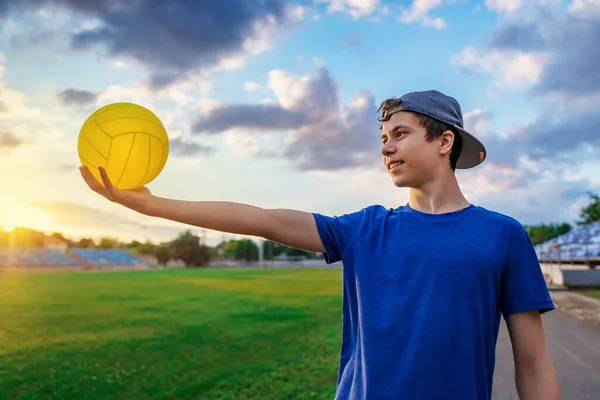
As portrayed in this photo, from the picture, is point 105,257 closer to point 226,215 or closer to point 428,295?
point 226,215

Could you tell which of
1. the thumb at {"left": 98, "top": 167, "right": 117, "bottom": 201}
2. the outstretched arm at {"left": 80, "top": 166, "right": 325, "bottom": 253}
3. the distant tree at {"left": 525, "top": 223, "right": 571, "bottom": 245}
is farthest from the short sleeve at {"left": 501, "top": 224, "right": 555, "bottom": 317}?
the distant tree at {"left": 525, "top": 223, "right": 571, "bottom": 245}

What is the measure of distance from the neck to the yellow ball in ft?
4.32

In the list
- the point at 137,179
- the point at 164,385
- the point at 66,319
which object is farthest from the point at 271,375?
the point at 66,319

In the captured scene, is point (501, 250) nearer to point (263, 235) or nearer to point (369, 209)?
point (369, 209)

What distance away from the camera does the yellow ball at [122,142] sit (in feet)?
9.14

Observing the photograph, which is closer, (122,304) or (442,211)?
(442,211)

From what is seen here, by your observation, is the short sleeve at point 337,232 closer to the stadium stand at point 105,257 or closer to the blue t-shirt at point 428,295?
the blue t-shirt at point 428,295

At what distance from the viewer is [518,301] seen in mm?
2340

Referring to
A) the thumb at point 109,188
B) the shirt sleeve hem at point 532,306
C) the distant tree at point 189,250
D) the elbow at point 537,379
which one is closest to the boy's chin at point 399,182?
the shirt sleeve hem at point 532,306

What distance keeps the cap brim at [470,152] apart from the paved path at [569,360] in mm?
4928

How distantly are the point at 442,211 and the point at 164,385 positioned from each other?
6.46 m

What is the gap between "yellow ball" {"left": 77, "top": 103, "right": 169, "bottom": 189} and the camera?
2.79 meters

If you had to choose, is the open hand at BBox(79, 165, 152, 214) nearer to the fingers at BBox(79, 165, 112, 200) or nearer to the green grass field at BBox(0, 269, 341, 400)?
the fingers at BBox(79, 165, 112, 200)

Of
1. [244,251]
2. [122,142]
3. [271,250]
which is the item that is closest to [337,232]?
[122,142]
